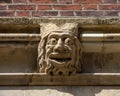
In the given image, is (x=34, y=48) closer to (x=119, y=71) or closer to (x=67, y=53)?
(x=67, y=53)

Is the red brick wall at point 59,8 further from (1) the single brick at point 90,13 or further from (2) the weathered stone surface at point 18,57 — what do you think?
(2) the weathered stone surface at point 18,57

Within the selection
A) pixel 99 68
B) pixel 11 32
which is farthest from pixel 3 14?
pixel 99 68

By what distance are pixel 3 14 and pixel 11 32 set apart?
0.25 meters

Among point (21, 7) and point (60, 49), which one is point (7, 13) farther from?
point (60, 49)

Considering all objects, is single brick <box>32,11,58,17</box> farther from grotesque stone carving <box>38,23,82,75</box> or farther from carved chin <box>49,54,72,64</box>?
carved chin <box>49,54,72,64</box>

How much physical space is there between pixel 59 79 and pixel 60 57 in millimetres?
147

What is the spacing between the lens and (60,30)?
3648 mm

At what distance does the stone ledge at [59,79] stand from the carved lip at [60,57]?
113mm

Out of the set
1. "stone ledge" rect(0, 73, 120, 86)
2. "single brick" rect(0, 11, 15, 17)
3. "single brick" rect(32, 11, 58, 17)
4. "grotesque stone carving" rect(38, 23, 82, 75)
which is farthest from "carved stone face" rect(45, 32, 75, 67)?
"single brick" rect(0, 11, 15, 17)

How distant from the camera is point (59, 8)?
397cm

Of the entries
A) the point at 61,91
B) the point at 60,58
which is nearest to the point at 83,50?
the point at 60,58

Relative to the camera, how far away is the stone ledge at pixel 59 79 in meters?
3.61

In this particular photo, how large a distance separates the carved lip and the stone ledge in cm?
11

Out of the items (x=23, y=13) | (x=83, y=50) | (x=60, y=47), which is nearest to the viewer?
(x=60, y=47)
